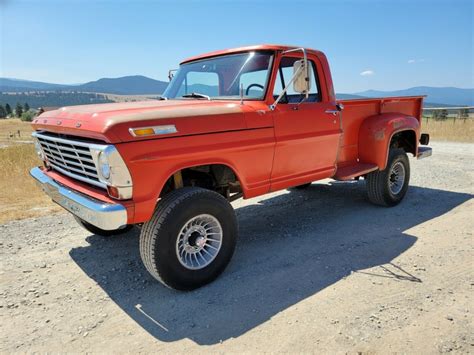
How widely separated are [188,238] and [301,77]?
196 cm

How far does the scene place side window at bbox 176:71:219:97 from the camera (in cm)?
423

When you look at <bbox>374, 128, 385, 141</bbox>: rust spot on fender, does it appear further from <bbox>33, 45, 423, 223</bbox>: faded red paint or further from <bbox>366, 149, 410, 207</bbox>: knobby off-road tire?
<bbox>366, 149, 410, 207</bbox>: knobby off-road tire

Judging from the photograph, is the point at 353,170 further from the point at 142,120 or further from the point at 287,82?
the point at 142,120

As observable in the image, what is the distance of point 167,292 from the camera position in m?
3.32

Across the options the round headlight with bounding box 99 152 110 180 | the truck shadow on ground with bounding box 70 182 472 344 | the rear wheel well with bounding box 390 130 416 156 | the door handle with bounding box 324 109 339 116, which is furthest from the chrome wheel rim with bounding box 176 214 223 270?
the rear wheel well with bounding box 390 130 416 156

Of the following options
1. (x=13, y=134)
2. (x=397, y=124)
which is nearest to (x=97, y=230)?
(x=397, y=124)

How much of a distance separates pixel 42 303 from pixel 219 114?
2.26 metres

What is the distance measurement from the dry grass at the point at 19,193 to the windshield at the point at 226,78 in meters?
2.94

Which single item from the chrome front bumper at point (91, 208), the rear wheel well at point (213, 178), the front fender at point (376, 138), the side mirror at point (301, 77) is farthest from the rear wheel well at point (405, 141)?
the chrome front bumper at point (91, 208)

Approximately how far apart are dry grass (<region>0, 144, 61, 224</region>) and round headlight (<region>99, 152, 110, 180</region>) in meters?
3.24

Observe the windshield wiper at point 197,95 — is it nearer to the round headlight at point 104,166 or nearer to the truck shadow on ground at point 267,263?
the round headlight at point 104,166

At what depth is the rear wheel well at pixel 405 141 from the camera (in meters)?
5.96

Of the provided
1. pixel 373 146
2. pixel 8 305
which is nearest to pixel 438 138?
pixel 373 146

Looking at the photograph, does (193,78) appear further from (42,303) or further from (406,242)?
(406,242)
